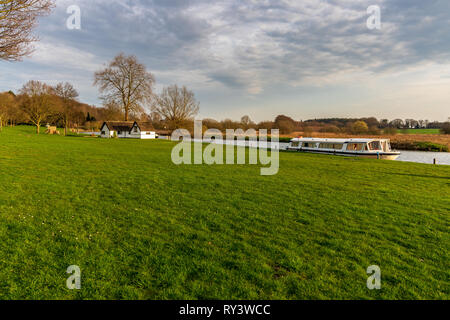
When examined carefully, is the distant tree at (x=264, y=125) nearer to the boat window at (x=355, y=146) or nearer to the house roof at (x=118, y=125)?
the house roof at (x=118, y=125)

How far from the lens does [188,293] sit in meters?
3.94

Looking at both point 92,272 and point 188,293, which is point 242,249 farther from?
point 92,272

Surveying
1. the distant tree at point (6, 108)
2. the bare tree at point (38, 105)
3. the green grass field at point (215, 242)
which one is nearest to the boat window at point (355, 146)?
the green grass field at point (215, 242)

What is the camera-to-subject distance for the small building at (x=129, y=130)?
6656 centimetres

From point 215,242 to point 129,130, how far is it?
230 ft

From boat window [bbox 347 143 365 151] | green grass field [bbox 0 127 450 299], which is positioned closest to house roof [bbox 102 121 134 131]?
boat window [bbox 347 143 365 151]

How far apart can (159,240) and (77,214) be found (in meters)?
3.20

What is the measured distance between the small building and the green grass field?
192ft

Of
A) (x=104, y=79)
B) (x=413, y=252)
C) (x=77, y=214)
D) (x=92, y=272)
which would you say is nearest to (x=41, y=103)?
(x=104, y=79)

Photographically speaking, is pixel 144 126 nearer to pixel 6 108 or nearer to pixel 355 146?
pixel 6 108

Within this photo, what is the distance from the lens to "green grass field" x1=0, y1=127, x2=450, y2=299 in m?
4.09

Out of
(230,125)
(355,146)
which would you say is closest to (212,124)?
(230,125)

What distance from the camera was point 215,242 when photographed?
18.9 ft

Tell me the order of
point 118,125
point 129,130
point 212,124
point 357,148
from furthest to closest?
point 212,124, point 129,130, point 118,125, point 357,148
